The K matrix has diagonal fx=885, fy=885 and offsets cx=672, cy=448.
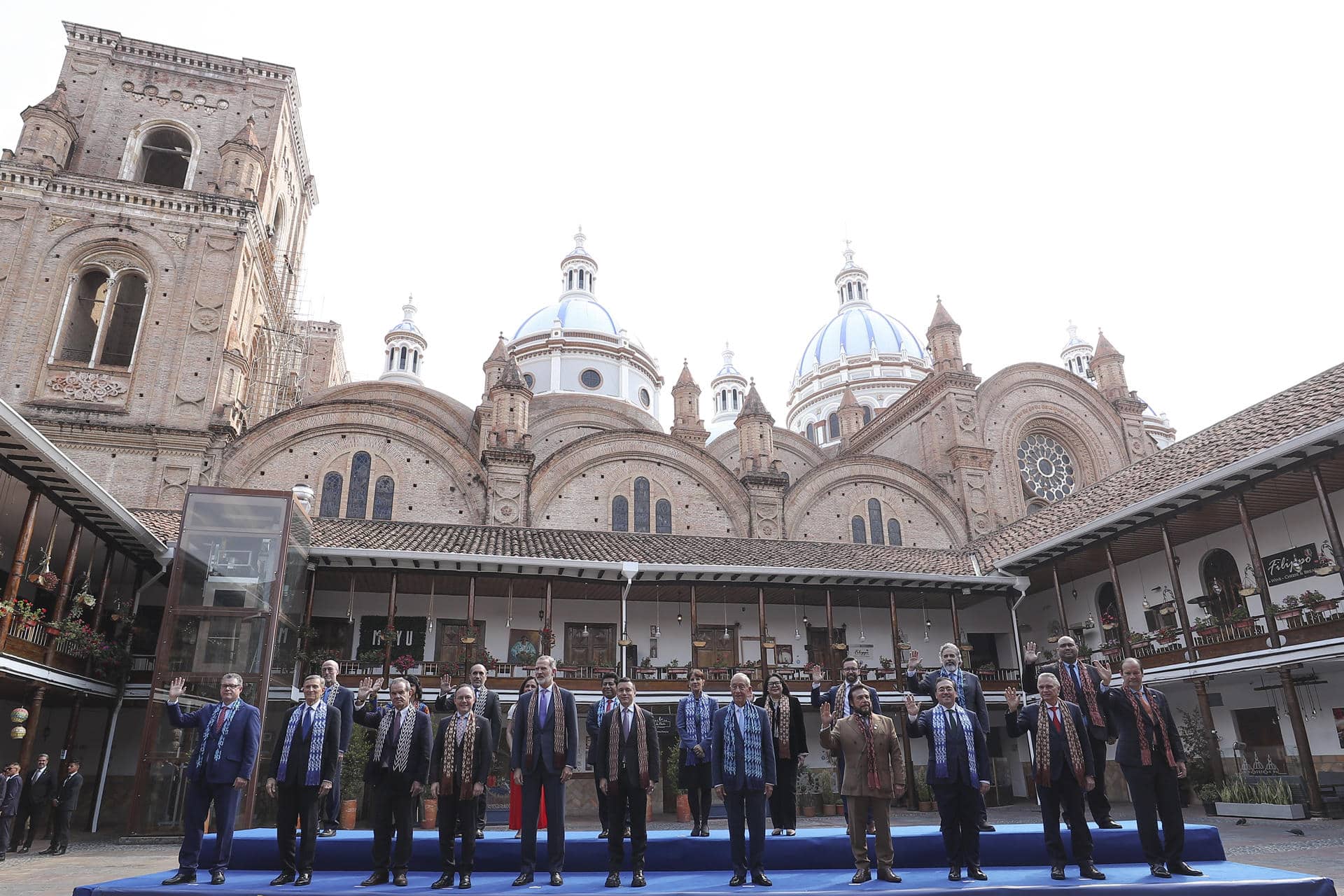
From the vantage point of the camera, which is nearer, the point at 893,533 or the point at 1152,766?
the point at 1152,766

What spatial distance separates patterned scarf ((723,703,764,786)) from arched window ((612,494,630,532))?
21.0m

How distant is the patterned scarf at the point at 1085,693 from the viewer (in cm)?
888

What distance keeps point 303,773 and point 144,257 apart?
27.0 metres

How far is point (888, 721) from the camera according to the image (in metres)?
8.26

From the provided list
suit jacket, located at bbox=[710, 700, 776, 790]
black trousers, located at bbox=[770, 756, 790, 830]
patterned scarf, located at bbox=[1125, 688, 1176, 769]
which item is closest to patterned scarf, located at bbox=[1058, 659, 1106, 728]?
patterned scarf, located at bbox=[1125, 688, 1176, 769]

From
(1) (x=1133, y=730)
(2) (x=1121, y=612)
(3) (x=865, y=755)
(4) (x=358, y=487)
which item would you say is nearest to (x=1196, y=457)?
(2) (x=1121, y=612)

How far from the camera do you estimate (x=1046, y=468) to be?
123 feet

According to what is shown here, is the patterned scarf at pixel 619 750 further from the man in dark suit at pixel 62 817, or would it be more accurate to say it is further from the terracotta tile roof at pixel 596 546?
the terracotta tile roof at pixel 596 546

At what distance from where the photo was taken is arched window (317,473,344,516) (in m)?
27.5

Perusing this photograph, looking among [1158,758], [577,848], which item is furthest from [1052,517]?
[577,848]

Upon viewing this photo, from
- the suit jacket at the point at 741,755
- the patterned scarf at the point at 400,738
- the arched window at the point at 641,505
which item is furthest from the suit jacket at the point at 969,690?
the arched window at the point at 641,505

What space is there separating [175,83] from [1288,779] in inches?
1536

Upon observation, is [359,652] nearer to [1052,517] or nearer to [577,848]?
[577,848]

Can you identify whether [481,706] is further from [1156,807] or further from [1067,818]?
[1156,807]
